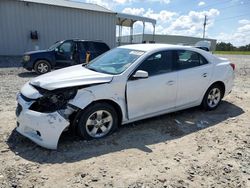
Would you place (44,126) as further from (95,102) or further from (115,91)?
(115,91)

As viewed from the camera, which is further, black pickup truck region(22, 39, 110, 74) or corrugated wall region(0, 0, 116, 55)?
corrugated wall region(0, 0, 116, 55)

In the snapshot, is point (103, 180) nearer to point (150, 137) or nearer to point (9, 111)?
point (150, 137)

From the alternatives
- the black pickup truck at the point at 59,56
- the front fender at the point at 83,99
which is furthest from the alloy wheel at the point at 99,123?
the black pickup truck at the point at 59,56

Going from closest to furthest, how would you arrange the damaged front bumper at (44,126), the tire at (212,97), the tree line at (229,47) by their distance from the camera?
the damaged front bumper at (44,126)
the tire at (212,97)
the tree line at (229,47)

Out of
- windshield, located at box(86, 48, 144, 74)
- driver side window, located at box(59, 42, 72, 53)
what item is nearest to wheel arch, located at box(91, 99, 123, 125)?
windshield, located at box(86, 48, 144, 74)

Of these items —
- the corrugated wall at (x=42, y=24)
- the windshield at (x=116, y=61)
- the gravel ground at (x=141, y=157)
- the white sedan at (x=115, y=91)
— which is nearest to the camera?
the gravel ground at (x=141, y=157)

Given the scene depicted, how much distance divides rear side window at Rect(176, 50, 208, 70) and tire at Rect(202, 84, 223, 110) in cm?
70

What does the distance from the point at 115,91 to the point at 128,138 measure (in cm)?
88

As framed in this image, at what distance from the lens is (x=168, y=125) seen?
502 centimetres

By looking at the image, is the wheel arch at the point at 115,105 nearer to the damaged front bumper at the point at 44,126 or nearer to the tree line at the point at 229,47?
the damaged front bumper at the point at 44,126

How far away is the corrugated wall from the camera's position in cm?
1677

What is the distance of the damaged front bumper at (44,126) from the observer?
145 inches

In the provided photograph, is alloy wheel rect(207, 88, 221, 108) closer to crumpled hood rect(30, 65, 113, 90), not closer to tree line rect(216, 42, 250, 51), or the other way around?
crumpled hood rect(30, 65, 113, 90)

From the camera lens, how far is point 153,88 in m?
4.66
